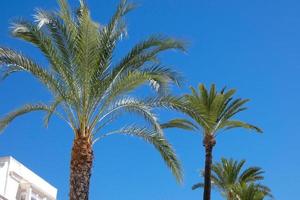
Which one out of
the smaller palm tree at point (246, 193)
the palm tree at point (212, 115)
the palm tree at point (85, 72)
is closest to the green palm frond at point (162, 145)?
the palm tree at point (85, 72)

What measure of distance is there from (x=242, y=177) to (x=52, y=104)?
26.6 meters

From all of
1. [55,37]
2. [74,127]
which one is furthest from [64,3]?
[74,127]

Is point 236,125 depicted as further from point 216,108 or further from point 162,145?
point 162,145

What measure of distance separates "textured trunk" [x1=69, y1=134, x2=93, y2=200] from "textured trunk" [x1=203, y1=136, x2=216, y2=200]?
15.2 metres

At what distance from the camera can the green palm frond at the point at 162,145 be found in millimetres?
18656

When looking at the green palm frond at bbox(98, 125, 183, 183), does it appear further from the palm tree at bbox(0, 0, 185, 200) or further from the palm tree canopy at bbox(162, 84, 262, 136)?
the palm tree canopy at bbox(162, 84, 262, 136)

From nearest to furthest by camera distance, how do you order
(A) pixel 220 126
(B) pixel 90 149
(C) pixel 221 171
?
1. (B) pixel 90 149
2. (A) pixel 220 126
3. (C) pixel 221 171

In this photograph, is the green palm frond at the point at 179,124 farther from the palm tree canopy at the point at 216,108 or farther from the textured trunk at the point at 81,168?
the textured trunk at the point at 81,168

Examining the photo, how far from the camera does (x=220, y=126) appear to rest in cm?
3331

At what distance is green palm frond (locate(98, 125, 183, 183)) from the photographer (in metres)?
18.7

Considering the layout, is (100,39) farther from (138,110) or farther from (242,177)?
(242,177)

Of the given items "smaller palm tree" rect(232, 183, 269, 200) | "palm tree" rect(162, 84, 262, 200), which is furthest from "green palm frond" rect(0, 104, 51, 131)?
"smaller palm tree" rect(232, 183, 269, 200)

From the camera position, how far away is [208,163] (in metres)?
32.2

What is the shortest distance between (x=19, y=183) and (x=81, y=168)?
80.5 feet
